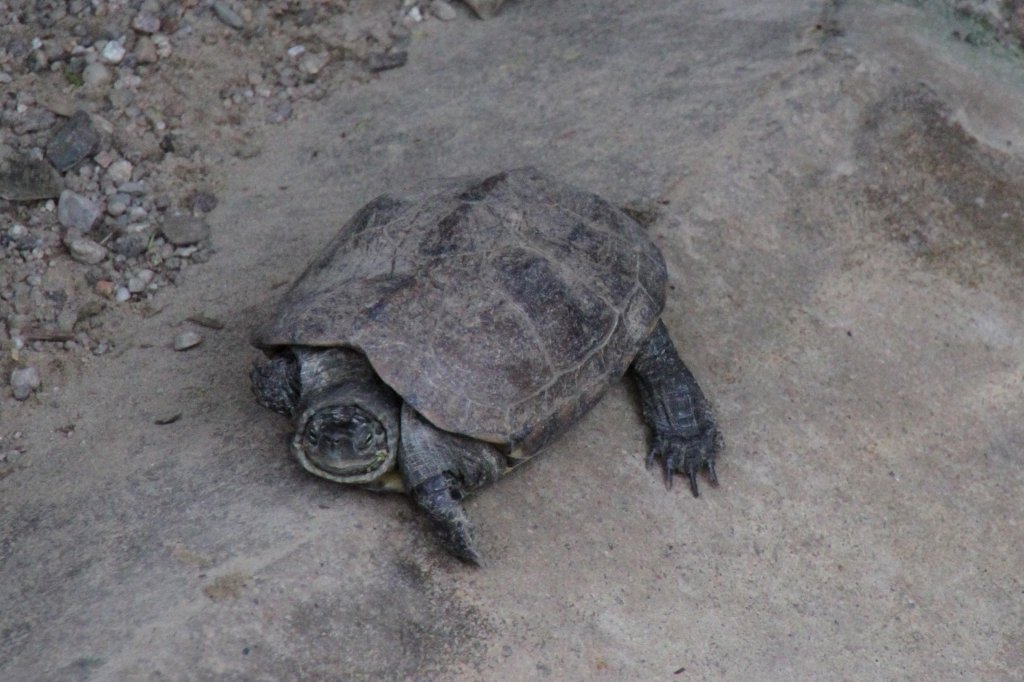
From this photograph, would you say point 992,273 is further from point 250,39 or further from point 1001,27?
point 250,39

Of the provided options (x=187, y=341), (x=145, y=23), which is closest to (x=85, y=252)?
(x=187, y=341)

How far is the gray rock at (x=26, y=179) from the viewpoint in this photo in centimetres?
609

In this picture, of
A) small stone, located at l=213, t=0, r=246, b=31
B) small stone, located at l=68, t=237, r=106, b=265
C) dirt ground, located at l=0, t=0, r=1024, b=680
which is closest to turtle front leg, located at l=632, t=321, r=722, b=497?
dirt ground, located at l=0, t=0, r=1024, b=680

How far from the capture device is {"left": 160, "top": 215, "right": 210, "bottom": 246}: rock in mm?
6039

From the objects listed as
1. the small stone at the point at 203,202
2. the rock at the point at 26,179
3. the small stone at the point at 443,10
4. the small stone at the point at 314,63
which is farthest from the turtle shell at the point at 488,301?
the small stone at the point at 443,10

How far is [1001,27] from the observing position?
621 centimetres

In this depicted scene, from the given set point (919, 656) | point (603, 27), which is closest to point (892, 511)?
point (919, 656)

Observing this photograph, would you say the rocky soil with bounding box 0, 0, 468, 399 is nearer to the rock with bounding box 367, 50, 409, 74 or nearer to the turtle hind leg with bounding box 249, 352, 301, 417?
the rock with bounding box 367, 50, 409, 74

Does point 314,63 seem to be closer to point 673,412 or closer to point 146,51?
point 146,51

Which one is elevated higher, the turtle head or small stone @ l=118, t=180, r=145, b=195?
the turtle head

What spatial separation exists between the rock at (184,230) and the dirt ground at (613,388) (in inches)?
2.1

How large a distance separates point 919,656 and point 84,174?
4890 mm

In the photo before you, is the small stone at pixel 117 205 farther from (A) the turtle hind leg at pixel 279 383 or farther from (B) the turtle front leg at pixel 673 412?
(B) the turtle front leg at pixel 673 412

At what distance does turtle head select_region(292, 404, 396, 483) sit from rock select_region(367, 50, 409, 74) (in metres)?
3.29
